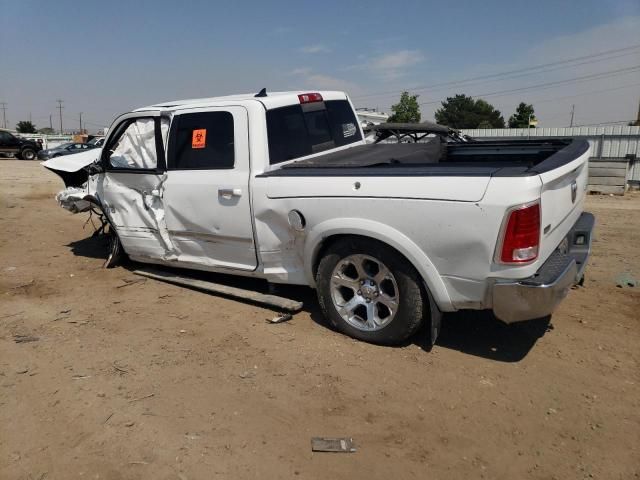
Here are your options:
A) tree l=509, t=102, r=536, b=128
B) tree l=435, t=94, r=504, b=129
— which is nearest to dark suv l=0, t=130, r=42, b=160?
tree l=509, t=102, r=536, b=128

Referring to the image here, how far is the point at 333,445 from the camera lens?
9.31ft

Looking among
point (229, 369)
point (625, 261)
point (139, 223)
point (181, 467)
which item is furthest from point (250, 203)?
point (625, 261)

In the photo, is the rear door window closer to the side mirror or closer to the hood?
the side mirror

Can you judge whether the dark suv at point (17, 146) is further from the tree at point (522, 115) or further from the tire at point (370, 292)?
the tree at point (522, 115)

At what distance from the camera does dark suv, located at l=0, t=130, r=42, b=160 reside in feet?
105

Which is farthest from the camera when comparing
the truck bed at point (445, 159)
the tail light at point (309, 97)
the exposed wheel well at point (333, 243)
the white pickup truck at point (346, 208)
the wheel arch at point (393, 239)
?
the tail light at point (309, 97)

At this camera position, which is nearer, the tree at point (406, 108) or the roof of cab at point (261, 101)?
the roof of cab at point (261, 101)

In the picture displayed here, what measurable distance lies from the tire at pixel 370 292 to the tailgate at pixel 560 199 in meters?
0.90

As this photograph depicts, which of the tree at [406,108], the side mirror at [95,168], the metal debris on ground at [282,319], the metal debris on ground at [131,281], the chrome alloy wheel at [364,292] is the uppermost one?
the tree at [406,108]

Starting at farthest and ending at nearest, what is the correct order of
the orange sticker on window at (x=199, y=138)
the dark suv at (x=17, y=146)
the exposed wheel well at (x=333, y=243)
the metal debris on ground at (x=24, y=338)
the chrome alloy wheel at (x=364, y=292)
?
1. the dark suv at (x=17, y=146)
2. the orange sticker on window at (x=199, y=138)
3. the metal debris on ground at (x=24, y=338)
4. the chrome alloy wheel at (x=364, y=292)
5. the exposed wheel well at (x=333, y=243)

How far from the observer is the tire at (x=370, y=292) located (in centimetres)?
364

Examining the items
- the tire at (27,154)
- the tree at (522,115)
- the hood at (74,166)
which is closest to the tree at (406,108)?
the tree at (522,115)

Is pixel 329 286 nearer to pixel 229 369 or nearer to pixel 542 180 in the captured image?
pixel 229 369

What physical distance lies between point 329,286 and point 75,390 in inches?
75.7
